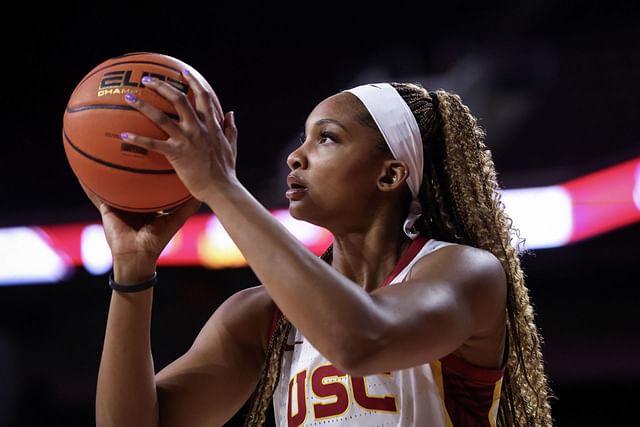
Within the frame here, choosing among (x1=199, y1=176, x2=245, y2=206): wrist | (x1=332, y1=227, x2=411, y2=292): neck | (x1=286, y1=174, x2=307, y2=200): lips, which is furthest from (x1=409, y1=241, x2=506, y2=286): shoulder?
(x1=199, y1=176, x2=245, y2=206): wrist

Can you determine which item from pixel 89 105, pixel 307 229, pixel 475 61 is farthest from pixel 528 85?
pixel 89 105

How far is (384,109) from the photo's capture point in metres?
2.22

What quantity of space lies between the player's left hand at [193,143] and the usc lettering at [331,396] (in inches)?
24.5

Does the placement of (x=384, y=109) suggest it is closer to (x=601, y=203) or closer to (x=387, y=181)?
(x=387, y=181)

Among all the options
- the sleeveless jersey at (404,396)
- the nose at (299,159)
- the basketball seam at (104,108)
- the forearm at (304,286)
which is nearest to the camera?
the forearm at (304,286)

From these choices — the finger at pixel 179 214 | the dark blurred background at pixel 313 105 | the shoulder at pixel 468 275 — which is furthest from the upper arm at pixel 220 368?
the dark blurred background at pixel 313 105

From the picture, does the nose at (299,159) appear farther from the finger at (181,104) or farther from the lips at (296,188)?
the finger at (181,104)

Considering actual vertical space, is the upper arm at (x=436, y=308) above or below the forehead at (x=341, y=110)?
below

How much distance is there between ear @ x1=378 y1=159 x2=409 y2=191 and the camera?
7.22ft

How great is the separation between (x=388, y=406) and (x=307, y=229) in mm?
2542

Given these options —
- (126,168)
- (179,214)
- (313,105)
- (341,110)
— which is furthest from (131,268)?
(313,105)

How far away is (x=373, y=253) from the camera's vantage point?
7.29ft

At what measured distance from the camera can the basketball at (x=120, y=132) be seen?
1784mm

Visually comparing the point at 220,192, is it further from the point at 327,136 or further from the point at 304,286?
the point at 327,136
